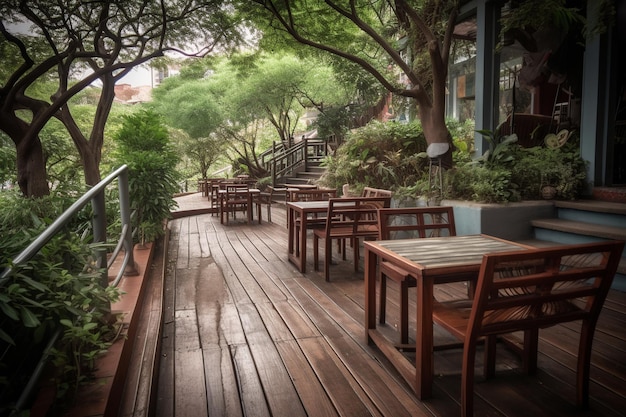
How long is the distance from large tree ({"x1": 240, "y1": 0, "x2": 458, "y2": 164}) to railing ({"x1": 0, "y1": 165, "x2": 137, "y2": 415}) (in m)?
3.53

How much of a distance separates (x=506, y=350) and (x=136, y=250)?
3665 millimetres

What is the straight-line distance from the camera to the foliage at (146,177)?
15.8ft

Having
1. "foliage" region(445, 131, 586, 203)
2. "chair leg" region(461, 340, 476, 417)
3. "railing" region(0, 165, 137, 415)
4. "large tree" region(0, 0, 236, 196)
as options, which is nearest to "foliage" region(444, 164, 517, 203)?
"foliage" region(445, 131, 586, 203)

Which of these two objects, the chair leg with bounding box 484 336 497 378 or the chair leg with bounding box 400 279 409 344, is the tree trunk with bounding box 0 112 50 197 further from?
the chair leg with bounding box 484 336 497 378

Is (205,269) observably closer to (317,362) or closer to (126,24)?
(317,362)

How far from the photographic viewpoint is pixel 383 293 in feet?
8.93

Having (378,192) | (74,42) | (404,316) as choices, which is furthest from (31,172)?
(404,316)

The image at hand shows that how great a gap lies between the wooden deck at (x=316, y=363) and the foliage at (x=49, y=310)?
0.52 metres

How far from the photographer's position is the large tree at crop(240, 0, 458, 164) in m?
5.39

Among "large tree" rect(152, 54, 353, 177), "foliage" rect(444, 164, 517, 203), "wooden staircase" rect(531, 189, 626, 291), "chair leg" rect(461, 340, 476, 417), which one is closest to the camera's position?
"chair leg" rect(461, 340, 476, 417)

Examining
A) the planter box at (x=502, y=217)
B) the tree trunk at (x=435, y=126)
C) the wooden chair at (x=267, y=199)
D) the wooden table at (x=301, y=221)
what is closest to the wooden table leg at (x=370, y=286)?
the wooden table at (x=301, y=221)

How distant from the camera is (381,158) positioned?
6.95 m

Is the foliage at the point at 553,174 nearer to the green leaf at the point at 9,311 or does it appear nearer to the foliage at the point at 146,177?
the foliage at the point at 146,177

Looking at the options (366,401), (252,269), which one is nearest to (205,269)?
(252,269)
